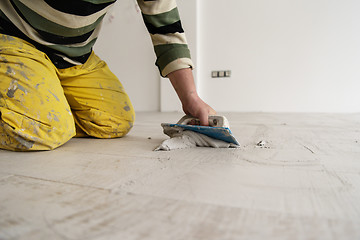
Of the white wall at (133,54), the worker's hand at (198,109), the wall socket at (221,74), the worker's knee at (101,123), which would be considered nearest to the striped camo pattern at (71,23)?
the worker's hand at (198,109)


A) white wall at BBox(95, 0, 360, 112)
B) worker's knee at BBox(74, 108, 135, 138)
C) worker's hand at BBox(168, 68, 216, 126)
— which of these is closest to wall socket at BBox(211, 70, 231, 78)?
white wall at BBox(95, 0, 360, 112)

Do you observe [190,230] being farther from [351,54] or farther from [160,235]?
[351,54]

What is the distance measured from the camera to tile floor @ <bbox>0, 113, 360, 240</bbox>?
0.36m

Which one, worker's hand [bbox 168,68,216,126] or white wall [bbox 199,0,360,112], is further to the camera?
white wall [bbox 199,0,360,112]

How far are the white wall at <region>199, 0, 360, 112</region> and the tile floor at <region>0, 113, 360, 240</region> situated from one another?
235 cm

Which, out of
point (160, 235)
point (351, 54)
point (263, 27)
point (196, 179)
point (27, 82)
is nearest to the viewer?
point (160, 235)

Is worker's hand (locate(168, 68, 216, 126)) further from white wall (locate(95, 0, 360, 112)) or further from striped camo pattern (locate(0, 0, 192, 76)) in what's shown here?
white wall (locate(95, 0, 360, 112))

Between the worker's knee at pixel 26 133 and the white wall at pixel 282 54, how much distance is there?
2525 millimetres

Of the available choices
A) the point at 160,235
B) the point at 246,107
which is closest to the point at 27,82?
the point at 160,235

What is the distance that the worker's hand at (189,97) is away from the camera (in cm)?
93

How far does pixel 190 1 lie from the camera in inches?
126

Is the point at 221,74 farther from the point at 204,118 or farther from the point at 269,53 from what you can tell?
the point at 204,118

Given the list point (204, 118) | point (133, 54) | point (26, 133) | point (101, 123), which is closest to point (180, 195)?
point (204, 118)

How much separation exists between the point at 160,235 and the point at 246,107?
115 inches
